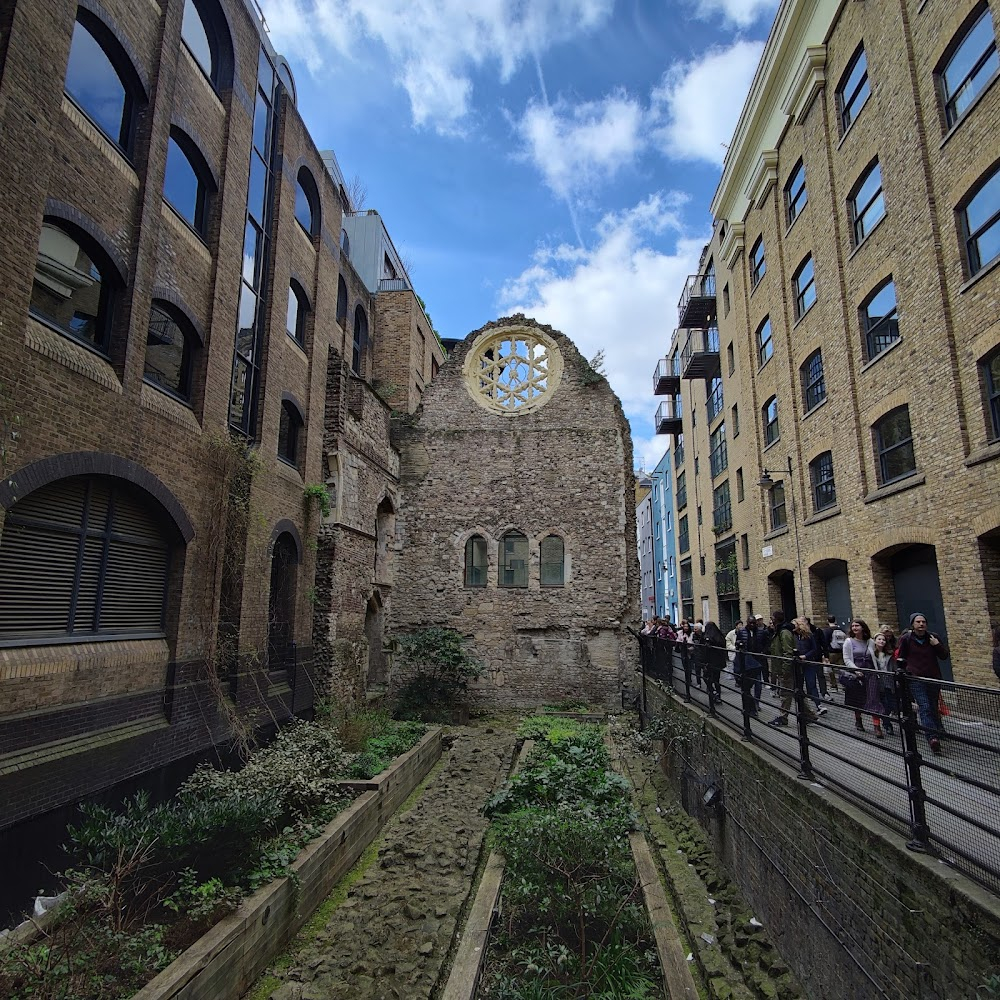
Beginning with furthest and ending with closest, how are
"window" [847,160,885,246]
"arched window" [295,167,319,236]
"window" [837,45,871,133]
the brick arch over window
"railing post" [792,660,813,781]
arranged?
"arched window" [295,167,319,236], "window" [837,45,871,133], "window" [847,160,885,246], the brick arch over window, "railing post" [792,660,813,781]

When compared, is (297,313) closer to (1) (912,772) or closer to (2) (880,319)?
(2) (880,319)

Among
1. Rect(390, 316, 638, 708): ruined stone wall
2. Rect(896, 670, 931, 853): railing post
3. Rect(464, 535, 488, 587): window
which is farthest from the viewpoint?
Rect(464, 535, 488, 587): window

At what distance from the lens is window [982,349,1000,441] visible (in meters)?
9.37

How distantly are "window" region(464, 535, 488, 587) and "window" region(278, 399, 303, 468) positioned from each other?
20.5 ft

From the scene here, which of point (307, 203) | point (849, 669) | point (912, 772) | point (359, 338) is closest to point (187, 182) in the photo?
point (307, 203)

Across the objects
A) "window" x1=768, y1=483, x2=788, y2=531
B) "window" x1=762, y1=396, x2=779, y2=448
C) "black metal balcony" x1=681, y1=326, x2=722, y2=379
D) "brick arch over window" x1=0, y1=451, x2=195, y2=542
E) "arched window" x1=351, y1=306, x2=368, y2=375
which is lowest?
"brick arch over window" x1=0, y1=451, x2=195, y2=542

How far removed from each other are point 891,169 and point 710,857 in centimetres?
1251

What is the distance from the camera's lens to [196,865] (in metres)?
5.50

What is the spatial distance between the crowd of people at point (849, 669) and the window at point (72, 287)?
845 cm

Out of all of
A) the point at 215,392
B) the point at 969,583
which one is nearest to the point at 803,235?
the point at 969,583

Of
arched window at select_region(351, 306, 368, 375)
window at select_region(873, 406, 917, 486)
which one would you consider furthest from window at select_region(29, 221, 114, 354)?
window at select_region(873, 406, 917, 486)

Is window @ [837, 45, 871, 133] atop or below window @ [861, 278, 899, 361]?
atop

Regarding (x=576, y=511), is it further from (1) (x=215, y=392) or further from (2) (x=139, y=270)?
(2) (x=139, y=270)

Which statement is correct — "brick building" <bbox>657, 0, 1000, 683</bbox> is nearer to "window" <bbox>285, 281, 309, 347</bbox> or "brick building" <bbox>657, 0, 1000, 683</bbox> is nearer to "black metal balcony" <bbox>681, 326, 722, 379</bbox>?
"black metal balcony" <bbox>681, 326, 722, 379</bbox>
